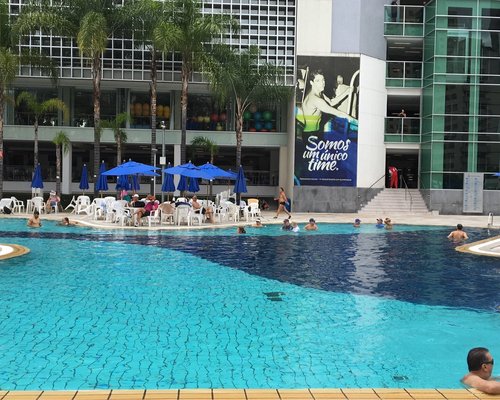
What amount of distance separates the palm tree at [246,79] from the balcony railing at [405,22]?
25.3 feet

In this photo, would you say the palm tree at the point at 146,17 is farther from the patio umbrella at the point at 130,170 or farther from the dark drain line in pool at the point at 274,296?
the dark drain line in pool at the point at 274,296

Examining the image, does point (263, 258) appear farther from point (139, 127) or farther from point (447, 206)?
point (139, 127)

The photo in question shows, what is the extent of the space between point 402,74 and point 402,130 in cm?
328

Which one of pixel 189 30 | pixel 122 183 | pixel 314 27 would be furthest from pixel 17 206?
pixel 314 27

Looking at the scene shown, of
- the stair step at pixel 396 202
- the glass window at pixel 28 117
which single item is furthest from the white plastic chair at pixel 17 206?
the stair step at pixel 396 202

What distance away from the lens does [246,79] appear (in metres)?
31.2

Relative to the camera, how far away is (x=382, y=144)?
34.5 meters

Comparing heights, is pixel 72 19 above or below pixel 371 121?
above

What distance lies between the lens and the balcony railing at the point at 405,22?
3441 cm

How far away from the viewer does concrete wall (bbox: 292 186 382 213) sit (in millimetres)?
33250

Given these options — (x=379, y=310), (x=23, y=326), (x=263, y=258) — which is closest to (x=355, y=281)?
(x=379, y=310)

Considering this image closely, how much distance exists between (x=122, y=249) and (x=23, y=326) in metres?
7.64

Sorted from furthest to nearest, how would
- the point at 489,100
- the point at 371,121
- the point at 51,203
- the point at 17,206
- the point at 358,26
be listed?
the point at 371,121
the point at 358,26
the point at 489,100
the point at 17,206
the point at 51,203

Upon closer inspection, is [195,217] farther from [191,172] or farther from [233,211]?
[233,211]
